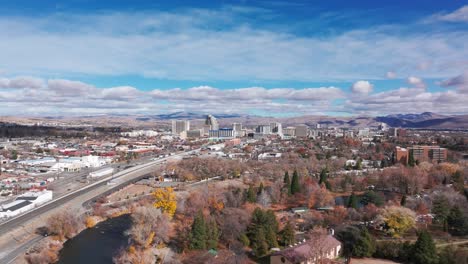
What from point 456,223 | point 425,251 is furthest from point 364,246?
point 456,223

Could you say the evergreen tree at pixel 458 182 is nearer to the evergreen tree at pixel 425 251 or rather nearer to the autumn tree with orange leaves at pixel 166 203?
the evergreen tree at pixel 425 251

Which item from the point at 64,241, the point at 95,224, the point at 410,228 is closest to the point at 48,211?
the point at 95,224

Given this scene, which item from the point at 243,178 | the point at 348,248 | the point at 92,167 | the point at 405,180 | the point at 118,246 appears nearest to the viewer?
the point at 348,248

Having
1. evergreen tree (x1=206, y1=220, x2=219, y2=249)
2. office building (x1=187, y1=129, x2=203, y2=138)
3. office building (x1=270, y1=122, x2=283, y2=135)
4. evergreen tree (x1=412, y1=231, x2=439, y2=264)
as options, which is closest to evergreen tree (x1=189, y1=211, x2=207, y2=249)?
evergreen tree (x1=206, y1=220, x2=219, y2=249)

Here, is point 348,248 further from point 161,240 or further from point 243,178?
point 243,178

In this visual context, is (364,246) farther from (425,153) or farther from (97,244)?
(425,153)

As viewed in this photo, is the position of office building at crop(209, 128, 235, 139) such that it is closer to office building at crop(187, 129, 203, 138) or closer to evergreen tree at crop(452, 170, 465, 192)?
office building at crop(187, 129, 203, 138)
